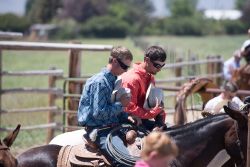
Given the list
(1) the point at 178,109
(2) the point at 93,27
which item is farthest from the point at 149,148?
(2) the point at 93,27

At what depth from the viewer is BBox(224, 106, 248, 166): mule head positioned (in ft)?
20.9

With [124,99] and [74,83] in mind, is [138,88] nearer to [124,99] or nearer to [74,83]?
[124,99]

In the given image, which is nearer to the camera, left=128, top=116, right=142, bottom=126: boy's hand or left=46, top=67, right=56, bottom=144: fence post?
left=128, top=116, right=142, bottom=126: boy's hand

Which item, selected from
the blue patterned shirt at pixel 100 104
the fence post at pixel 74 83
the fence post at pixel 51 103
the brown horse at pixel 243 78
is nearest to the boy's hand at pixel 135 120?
the blue patterned shirt at pixel 100 104

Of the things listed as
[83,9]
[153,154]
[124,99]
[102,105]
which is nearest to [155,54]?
[124,99]

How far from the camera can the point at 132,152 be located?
6.47 metres

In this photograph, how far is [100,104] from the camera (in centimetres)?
652

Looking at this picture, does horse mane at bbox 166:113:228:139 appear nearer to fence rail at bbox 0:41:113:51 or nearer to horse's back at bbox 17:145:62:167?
horse's back at bbox 17:145:62:167

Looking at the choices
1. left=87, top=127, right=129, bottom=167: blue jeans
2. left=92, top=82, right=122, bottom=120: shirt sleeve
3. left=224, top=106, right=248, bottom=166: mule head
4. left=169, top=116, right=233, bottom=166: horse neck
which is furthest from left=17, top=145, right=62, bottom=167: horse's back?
left=224, top=106, right=248, bottom=166: mule head

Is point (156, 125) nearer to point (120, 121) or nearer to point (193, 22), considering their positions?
point (120, 121)

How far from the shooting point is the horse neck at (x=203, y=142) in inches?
257

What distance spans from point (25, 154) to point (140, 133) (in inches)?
41.6

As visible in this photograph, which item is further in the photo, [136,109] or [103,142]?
[136,109]

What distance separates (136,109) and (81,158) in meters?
0.70
